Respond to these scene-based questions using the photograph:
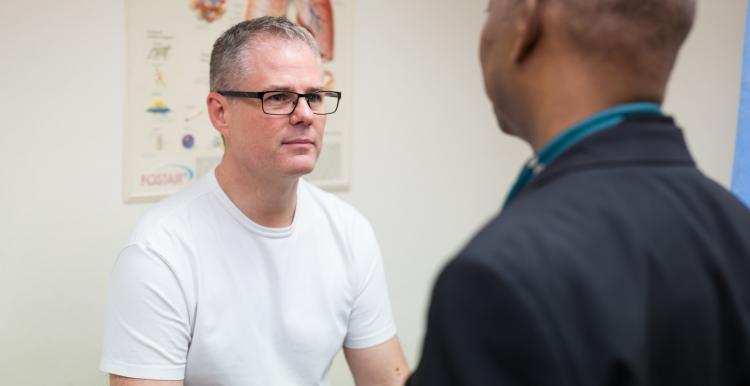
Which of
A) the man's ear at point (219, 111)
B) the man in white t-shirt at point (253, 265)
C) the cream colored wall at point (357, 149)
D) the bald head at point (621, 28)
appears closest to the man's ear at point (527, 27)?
the bald head at point (621, 28)

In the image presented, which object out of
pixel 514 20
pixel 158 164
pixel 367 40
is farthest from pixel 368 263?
pixel 514 20

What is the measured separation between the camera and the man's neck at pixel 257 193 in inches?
64.5

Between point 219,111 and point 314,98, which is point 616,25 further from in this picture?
point 219,111

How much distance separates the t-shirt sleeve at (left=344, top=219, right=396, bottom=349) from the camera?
1.75 metres

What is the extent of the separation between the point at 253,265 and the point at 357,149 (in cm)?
92

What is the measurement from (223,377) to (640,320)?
42.1 inches

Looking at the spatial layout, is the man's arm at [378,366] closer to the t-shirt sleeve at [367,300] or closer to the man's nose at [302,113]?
the t-shirt sleeve at [367,300]

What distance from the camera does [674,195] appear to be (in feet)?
2.31

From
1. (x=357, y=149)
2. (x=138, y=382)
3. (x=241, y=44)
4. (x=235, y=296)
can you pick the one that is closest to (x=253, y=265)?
(x=235, y=296)

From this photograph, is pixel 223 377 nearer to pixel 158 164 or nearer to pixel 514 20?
pixel 158 164

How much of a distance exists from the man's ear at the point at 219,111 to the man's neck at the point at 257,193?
0.26 ft

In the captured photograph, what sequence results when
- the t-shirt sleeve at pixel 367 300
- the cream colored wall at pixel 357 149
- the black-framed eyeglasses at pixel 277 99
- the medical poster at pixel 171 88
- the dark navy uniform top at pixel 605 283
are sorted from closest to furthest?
the dark navy uniform top at pixel 605 283 → the black-framed eyeglasses at pixel 277 99 → the t-shirt sleeve at pixel 367 300 → the cream colored wall at pixel 357 149 → the medical poster at pixel 171 88

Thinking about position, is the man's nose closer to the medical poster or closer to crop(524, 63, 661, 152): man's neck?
the medical poster

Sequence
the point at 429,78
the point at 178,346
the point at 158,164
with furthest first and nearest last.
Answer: the point at 429,78, the point at 158,164, the point at 178,346
